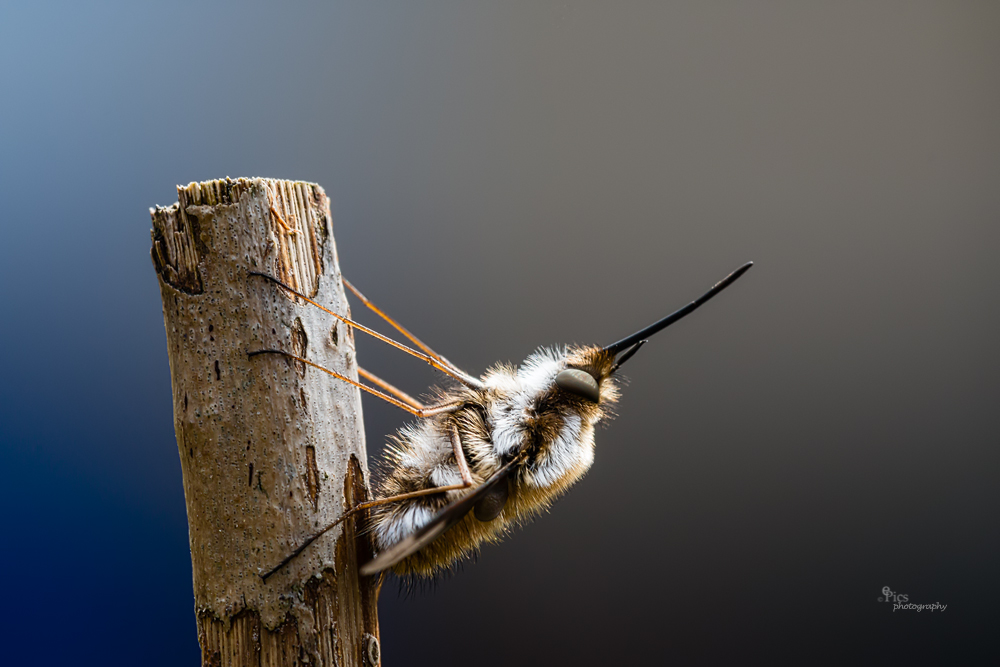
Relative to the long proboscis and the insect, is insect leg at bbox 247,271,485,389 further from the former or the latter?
the long proboscis

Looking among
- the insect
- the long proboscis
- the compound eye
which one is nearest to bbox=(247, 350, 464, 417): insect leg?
the insect

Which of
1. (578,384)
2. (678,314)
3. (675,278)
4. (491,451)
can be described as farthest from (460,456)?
(675,278)

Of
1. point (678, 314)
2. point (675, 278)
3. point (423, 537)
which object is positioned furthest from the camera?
point (675, 278)

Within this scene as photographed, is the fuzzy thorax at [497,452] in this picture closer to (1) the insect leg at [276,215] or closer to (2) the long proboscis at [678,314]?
(2) the long proboscis at [678,314]

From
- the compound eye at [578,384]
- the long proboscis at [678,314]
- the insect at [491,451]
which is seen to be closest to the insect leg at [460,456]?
the insect at [491,451]

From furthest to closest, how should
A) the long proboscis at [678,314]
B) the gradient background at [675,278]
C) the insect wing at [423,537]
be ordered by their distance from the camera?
the gradient background at [675,278] < the long proboscis at [678,314] < the insect wing at [423,537]

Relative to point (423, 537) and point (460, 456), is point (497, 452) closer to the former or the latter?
point (460, 456)
